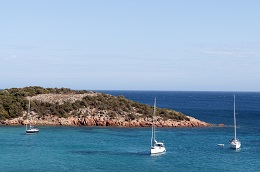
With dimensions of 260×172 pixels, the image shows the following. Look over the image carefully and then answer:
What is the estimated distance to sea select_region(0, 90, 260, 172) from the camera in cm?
5869

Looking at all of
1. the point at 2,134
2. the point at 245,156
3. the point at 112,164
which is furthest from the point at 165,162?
the point at 2,134

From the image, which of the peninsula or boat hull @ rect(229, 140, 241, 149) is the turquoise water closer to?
boat hull @ rect(229, 140, 241, 149)

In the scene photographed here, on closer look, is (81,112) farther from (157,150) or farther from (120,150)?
(157,150)

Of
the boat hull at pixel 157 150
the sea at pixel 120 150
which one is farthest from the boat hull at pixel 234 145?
the boat hull at pixel 157 150

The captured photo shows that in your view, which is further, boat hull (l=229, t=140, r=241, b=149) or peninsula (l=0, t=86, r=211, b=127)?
peninsula (l=0, t=86, r=211, b=127)

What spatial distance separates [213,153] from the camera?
229 feet

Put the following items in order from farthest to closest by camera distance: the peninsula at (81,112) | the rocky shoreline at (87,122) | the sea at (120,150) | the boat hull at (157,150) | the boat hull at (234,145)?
the peninsula at (81,112)
the rocky shoreline at (87,122)
the boat hull at (234,145)
the boat hull at (157,150)
the sea at (120,150)

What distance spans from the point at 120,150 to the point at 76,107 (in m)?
43.1

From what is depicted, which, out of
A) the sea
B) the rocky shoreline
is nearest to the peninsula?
the rocky shoreline

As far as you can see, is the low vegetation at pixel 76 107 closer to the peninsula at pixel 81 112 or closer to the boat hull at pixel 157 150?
the peninsula at pixel 81 112

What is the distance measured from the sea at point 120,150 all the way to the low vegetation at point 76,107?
378 inches

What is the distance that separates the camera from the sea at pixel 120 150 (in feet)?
193

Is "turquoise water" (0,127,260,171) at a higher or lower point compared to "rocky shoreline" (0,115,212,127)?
lower

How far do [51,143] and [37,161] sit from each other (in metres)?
16.1
